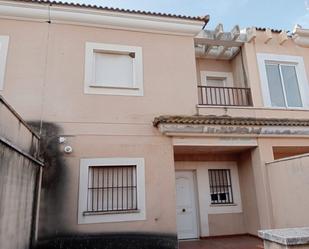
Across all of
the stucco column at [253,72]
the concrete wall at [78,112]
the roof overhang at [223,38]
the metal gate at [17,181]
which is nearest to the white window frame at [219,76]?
the roof overhang at [223,38]

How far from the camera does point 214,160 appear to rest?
1156 centimetres

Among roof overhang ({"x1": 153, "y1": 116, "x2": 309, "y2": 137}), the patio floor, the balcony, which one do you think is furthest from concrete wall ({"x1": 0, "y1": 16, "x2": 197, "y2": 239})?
the patio floor

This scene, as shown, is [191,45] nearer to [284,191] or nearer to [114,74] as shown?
[114,74]

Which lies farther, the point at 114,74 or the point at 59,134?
the point at 114,74

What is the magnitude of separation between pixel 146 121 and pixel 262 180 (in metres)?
4.76

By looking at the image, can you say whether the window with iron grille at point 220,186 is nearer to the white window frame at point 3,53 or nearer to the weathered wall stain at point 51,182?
the weathered wall stain at point 51,182

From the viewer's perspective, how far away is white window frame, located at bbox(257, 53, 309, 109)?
34.9 feet

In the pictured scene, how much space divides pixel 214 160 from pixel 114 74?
5853 mm

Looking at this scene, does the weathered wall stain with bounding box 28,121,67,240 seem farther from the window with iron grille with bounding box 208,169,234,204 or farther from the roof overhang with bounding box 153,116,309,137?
the window with iron grille with bounding box 208,169,234,204

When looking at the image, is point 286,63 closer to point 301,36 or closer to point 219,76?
point 301,36

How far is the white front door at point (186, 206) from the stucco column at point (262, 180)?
268 centimetres

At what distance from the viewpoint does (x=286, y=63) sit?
1141 centimetres

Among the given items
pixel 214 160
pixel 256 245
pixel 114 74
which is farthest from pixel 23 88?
pixel 256 245

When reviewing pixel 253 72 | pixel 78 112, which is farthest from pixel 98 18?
pixel 253 72
